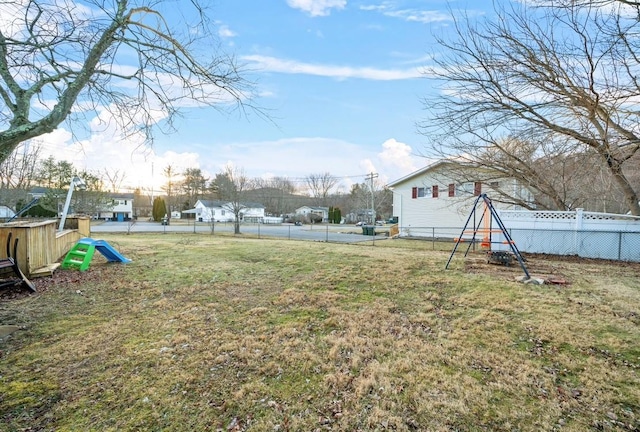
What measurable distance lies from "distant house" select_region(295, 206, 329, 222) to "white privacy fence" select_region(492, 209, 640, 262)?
144 ft

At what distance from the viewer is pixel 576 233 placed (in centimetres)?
1059

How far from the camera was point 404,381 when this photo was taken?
2793 millimetres

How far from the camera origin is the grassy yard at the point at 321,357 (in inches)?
93.1

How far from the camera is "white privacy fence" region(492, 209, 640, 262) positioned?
9797 millimetres

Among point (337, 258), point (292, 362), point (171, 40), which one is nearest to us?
point (292, 362)

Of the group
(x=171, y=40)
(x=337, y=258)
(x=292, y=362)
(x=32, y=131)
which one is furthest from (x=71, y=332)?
(x=337, y=258)

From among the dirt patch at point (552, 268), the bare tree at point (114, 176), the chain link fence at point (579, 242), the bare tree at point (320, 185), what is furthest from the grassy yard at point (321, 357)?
the bare tree at point (320, 185)

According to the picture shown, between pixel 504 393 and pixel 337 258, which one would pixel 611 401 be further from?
pixel 337 258

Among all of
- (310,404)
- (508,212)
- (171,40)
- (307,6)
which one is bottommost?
(310,404)

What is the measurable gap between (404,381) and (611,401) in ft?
5.32

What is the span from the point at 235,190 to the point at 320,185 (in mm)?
38672

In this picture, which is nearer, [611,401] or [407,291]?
[611,401]

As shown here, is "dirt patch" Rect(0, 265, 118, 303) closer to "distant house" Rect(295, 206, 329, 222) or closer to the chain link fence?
the chain link fence

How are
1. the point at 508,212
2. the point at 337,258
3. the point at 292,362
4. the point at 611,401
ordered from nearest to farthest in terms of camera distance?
the point at 611,401 < the point at 292,362 < the point at 337,258 < the point at 508,212
